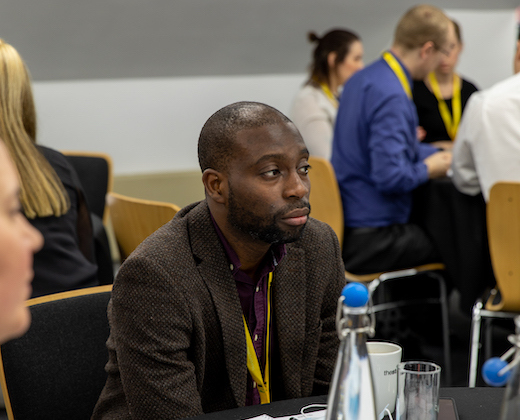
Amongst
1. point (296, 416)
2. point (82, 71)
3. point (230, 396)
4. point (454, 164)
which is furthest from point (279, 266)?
point (82, 71)

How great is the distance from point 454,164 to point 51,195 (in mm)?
1532

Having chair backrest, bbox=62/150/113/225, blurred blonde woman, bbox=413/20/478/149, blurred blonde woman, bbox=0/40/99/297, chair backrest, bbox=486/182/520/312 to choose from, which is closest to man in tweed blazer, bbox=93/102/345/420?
blurred blonde woman, bbox=0/40/99/297

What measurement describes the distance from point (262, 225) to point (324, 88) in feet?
8.87

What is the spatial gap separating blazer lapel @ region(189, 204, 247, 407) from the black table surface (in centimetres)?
17

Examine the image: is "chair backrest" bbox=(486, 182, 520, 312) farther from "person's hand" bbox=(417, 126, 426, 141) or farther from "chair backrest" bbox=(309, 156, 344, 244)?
"person's hand" bbox=(417, 126, 426, 141)

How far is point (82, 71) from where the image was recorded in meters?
4.32

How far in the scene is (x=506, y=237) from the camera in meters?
2.19

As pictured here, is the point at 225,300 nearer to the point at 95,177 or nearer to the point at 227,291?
the point at 227,291

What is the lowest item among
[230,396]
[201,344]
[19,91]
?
[230,396]

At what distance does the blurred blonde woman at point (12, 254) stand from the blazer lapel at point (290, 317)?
2.80 feet

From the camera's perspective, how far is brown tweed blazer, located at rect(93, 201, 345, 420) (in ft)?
3.70

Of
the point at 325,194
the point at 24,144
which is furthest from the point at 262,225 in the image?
the point at 325,194

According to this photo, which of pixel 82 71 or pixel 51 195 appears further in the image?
pixel 82 71

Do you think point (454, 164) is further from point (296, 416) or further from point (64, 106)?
point (64, 106)
